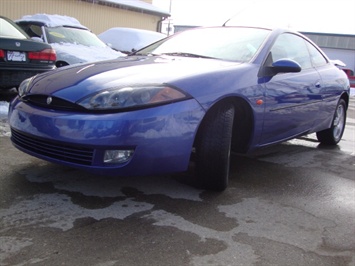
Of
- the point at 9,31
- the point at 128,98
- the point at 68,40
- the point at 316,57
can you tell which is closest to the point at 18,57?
the point at 9,31

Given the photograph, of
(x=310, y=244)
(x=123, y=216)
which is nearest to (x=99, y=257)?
(x=123, y=216)

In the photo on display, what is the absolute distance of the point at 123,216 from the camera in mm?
2684

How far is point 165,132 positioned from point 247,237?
86cm

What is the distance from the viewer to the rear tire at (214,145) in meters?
3.04

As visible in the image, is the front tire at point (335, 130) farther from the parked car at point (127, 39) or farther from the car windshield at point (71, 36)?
the parked car at point (127, 39)

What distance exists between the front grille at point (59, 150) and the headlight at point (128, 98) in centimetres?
30

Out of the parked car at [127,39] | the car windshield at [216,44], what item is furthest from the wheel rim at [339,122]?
the parked car at [127,39]

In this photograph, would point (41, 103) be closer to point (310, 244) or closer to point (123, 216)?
point (123, 216)

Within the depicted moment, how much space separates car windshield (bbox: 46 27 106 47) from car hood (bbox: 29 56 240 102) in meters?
5.04

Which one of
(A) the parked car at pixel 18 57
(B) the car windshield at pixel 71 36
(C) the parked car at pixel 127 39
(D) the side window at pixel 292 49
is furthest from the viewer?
(C) the parked car at pixel 127 39

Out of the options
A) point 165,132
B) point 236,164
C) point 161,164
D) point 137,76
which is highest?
point 137,76

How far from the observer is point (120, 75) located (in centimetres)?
299

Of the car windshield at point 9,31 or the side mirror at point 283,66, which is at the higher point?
the car windshield at point 9,31

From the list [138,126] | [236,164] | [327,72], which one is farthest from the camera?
[327,72]
